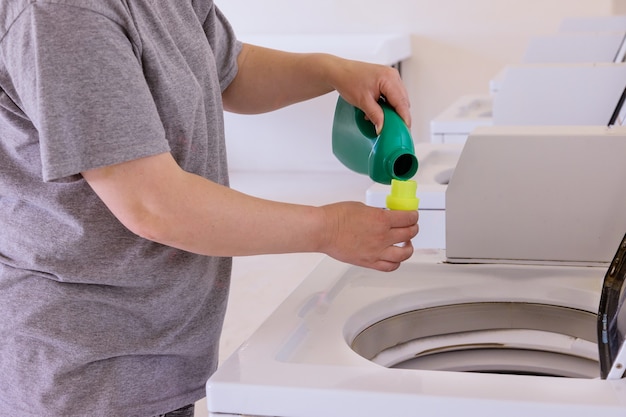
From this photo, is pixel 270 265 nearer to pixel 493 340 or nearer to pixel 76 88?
pixel 493 340

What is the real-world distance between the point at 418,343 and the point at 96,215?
55cm

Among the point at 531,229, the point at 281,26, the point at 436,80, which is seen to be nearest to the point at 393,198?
the point at 531,229

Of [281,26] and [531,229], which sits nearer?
[531,229]

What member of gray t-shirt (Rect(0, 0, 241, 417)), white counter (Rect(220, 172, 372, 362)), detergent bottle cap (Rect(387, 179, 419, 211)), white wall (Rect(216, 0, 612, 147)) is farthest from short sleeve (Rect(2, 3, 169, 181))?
white wall (Rect(216, 0, 612, 147))

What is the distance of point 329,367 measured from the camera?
3.17 ft

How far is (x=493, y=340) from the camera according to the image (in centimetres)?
135

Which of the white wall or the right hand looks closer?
the right hand

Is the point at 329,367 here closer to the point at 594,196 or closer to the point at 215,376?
the point at 215,376

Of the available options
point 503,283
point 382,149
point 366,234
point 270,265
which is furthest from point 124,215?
point 270,265

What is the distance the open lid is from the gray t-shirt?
20.3 inches

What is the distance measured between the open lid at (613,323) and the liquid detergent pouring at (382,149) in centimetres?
27

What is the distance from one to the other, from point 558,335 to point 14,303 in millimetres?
786

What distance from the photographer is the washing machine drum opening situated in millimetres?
1283

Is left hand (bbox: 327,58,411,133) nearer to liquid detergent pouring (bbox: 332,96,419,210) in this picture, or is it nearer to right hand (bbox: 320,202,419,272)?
liquid detergent pouring (bbox: 332,96,419,210)
